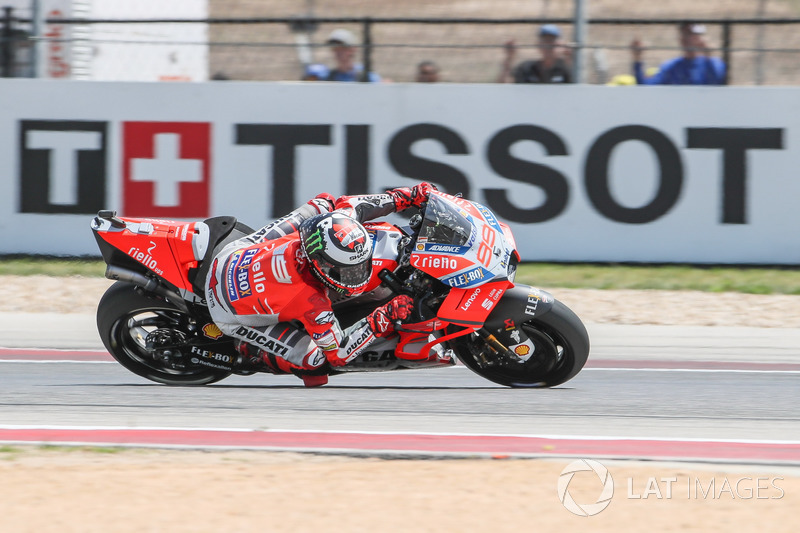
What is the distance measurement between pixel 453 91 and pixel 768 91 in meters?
3.15

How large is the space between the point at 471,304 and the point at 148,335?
2.02 metres

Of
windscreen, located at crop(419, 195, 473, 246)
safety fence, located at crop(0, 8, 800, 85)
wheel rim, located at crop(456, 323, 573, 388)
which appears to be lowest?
wheel rim, located at crop(456, 323, 573, 388)

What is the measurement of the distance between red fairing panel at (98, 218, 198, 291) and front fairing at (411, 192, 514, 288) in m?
1.37

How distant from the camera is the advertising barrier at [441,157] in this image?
10.7 m

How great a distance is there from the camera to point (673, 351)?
802 centimetres

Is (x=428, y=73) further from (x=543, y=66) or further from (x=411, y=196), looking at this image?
(x=411, y=196)

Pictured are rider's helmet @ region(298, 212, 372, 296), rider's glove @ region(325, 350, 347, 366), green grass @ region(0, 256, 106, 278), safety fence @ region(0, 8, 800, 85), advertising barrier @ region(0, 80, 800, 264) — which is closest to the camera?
rider's helmet @ region(298, 212, 372, 296)

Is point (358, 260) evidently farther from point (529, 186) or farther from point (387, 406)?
point (529, 186)

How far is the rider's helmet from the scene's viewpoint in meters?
5.77

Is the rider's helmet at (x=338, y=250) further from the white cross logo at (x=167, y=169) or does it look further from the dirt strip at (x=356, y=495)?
the white cross logo at (x=167, y=169)

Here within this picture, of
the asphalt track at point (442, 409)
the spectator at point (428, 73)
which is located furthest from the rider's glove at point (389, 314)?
the spectator at point (428, 73)

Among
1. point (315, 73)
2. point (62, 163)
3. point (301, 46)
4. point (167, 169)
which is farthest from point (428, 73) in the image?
point (62, 163)

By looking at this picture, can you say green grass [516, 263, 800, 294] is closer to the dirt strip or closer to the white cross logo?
the white cross logo

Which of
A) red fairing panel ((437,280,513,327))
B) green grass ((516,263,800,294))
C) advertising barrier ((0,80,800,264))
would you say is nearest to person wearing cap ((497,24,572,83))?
advertising barrier ((0,80,800,264))
